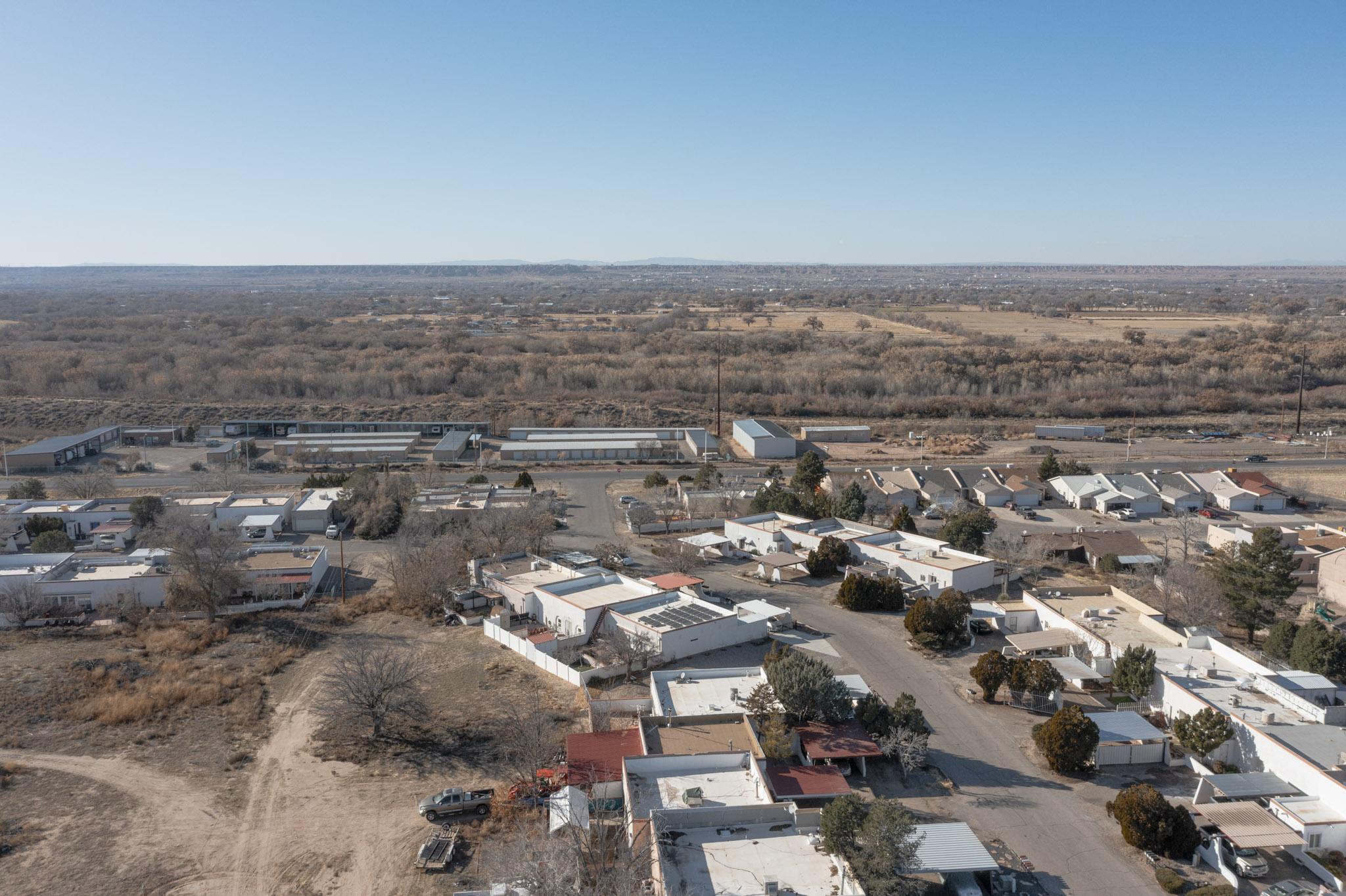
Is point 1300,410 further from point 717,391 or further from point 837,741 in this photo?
point 837,741

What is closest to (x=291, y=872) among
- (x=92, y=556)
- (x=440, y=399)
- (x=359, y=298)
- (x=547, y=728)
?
(x=547, y=728)

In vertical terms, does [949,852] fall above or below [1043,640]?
above

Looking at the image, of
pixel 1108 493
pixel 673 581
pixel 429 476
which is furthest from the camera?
pixel 429 476

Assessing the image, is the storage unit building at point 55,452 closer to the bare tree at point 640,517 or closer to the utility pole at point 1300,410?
the bare tree at point 640,517

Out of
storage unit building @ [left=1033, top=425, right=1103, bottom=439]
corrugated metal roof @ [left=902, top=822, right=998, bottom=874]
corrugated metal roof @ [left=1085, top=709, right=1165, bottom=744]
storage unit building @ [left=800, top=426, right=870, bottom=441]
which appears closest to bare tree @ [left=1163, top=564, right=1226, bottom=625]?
corrugated metal roof @ [left=1085, top=709, right=1165, bottom=744]

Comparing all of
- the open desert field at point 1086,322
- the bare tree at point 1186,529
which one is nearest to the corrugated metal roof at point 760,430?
the bare tree at point 1186,529

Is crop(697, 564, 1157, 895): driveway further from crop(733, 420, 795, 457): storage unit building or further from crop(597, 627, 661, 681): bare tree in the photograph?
crop(733, 420, 795, 457): storage unit building

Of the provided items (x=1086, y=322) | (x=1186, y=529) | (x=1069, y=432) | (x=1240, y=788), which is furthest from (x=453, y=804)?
(x=1086, y=322)

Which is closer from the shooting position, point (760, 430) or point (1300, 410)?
point (760, 430)
